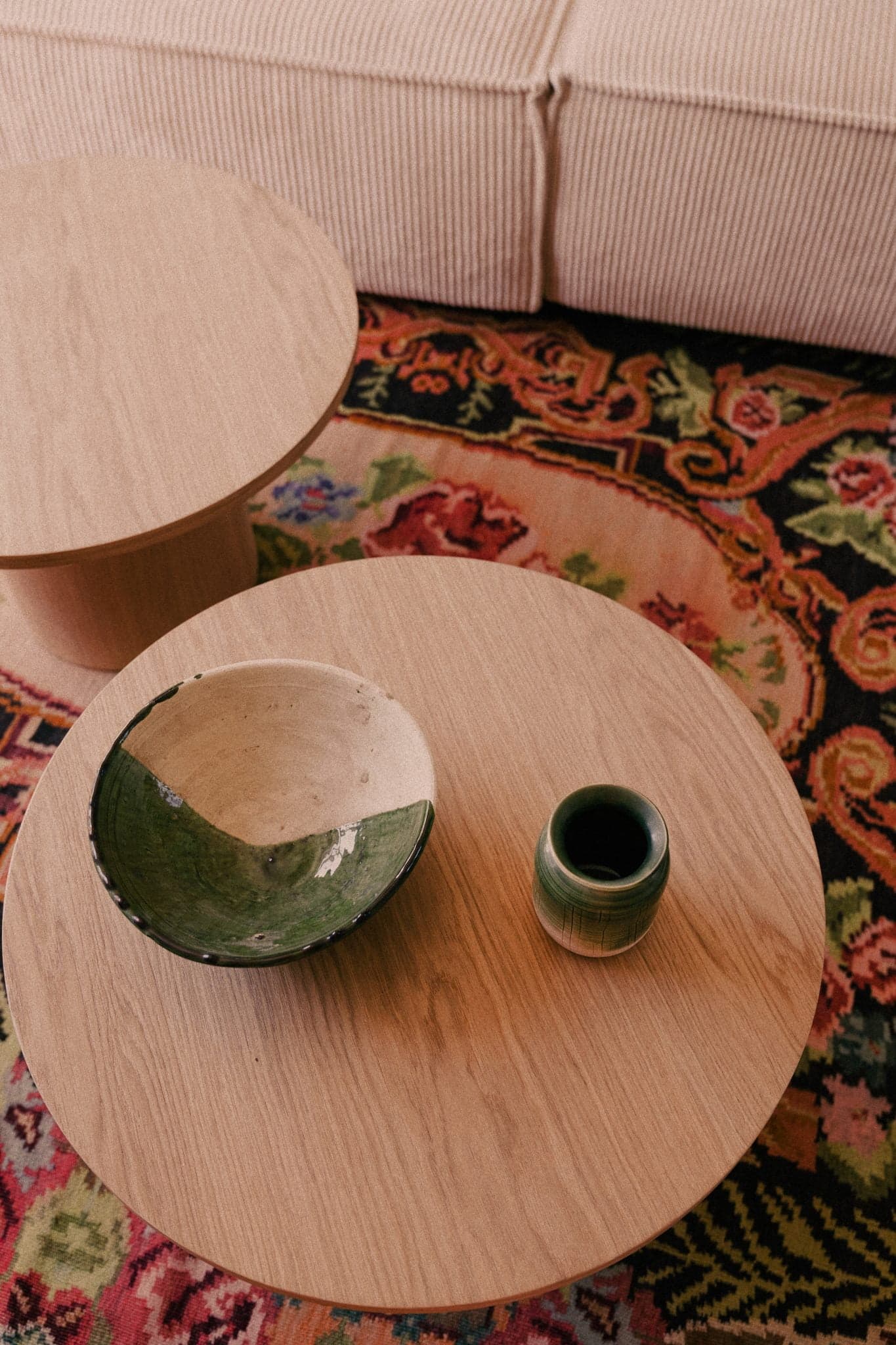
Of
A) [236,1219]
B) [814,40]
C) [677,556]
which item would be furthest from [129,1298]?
[814,40]

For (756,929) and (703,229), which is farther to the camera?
(703,229)

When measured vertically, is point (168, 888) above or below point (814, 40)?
below

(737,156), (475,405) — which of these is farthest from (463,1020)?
(737,156)

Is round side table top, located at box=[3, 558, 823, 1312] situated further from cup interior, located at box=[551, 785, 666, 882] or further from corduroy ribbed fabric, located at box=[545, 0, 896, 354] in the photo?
corduroy ribbed fabric, located at box=[545, 0, 896, 354]

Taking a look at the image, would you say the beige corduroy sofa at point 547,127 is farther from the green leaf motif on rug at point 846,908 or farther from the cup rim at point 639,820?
the cup rim at point 639,820

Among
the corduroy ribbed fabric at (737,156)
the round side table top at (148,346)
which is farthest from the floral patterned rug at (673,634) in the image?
the round side table top at (148,346)

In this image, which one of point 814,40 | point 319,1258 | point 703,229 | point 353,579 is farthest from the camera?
point 703,229

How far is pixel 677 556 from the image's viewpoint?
1.33 meters

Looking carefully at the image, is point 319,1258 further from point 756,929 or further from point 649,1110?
point 756,929

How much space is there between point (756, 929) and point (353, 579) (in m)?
0.41

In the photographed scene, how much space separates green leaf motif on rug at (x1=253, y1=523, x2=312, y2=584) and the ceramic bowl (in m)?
0.60

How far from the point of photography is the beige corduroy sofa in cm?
131

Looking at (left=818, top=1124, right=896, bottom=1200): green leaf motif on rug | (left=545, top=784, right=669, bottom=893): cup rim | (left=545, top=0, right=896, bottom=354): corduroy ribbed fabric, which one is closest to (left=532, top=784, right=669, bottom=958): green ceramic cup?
(left=545, top=784, right=669, bottom=893): cup rim

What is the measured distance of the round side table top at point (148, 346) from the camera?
90 cm
